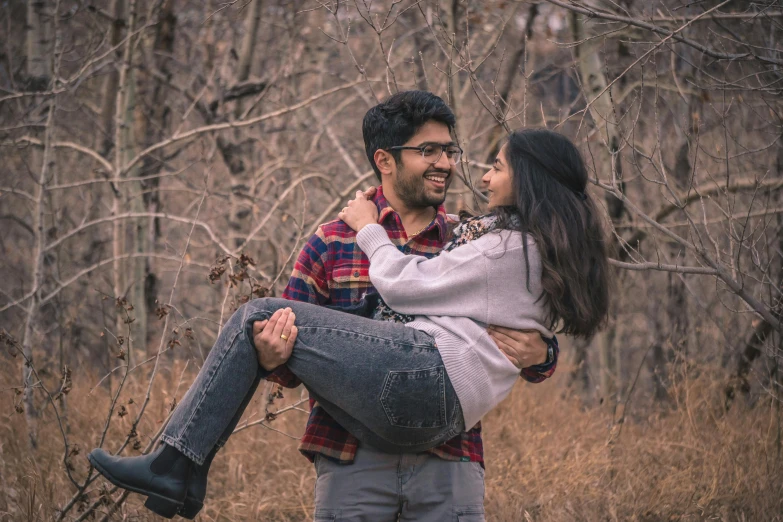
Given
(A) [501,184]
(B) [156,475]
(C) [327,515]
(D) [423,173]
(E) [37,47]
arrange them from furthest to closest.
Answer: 1. (E) [37,47]
2. (D) [423,173]
3. (A) [501,184]
4. (C) [327,515]
5. (B) [156,475]

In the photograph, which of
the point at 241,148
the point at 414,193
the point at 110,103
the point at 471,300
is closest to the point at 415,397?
the point at 471,300

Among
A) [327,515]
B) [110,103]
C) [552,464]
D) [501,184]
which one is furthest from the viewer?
[110,103]

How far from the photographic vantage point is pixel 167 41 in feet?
25.9

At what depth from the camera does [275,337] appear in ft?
7.84

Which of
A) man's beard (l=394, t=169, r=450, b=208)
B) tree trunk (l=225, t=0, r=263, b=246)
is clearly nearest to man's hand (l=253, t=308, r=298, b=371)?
man's beard (l=394, t=169, r=450, b=208)

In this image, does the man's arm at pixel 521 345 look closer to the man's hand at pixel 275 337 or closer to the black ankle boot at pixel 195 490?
the man's hand at pixel 275 337

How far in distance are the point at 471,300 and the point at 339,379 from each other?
488mm

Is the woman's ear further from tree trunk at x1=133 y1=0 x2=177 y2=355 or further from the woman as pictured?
tree trunk at x1=133 y1=0 x2=177 y2=355

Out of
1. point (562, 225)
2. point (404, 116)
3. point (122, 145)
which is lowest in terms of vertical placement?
point (562, 225)

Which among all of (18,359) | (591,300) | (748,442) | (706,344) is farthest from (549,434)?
(18,359)

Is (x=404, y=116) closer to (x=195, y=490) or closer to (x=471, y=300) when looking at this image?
(x=471, y=300)

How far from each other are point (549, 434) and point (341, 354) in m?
3.38

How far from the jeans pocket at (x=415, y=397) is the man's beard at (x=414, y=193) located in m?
0.73

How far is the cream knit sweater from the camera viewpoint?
8.16 feet
